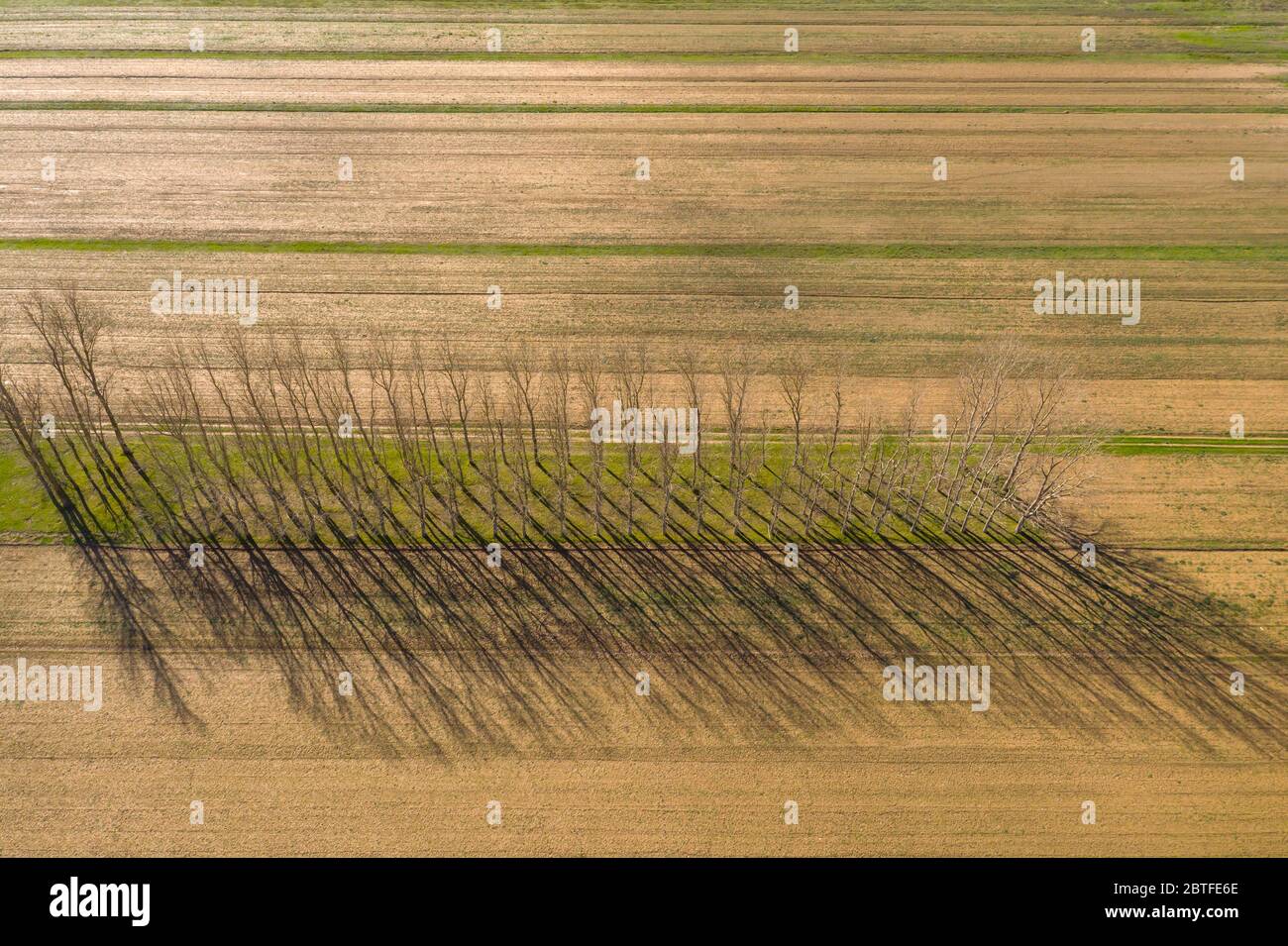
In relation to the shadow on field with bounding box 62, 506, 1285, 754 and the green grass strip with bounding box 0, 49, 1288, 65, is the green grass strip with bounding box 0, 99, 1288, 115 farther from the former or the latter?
the shadow on field with bounding box 62, 506, 1285, 754

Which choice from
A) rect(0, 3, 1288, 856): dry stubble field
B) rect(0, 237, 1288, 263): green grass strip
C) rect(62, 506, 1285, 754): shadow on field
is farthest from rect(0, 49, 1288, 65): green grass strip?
rect(62, 506, 1285, 754): shadow on field

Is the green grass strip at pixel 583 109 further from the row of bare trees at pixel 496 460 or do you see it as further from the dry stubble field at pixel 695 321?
the row of bare trees at pixel 496 460

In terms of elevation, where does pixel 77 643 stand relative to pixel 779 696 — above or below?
above

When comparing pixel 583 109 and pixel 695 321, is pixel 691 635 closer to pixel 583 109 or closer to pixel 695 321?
pixel 695 321

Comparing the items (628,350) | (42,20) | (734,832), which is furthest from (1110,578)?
(42,20)

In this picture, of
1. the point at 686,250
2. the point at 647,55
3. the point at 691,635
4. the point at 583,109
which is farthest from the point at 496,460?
the point at 647,55

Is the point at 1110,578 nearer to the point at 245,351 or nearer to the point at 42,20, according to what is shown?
the point at 245,351
